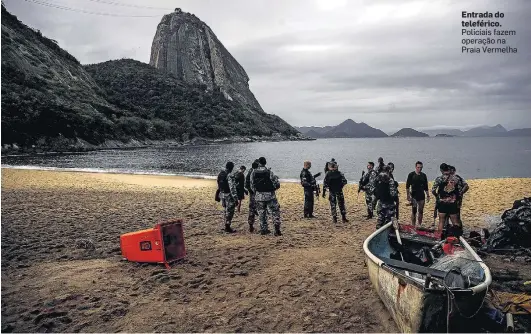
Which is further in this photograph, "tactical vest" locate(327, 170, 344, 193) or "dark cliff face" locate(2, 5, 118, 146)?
"dark cliff face" locate(2, 5, 118, 146)

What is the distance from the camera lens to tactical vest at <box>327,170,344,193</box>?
476 inches

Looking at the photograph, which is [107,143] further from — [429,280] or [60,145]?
[429,280]

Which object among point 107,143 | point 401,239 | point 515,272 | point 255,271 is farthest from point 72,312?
point 107,143

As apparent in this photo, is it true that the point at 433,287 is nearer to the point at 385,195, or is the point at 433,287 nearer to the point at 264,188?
the point at 385,195

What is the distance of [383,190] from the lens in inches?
394

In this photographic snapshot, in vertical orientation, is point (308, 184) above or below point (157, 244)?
above

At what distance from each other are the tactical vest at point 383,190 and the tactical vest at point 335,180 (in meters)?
2.07

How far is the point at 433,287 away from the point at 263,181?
19.5 feet

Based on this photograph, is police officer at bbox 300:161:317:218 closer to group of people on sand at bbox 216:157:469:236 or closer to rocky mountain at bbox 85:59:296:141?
group of people on sand at bbox 216:157:469:236

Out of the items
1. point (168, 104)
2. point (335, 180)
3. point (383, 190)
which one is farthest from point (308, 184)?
point (168, 104)

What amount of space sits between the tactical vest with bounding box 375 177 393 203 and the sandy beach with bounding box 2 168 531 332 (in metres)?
1.32

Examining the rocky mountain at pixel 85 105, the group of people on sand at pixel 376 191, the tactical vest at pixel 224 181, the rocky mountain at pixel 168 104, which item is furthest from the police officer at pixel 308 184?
the rocky mountain at pixel 168 104

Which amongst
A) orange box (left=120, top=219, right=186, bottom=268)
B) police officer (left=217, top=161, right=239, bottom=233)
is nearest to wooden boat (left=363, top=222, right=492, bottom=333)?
orange box (left=120, top=219, right=186, bottom=268)

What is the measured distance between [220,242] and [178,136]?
112 meters
